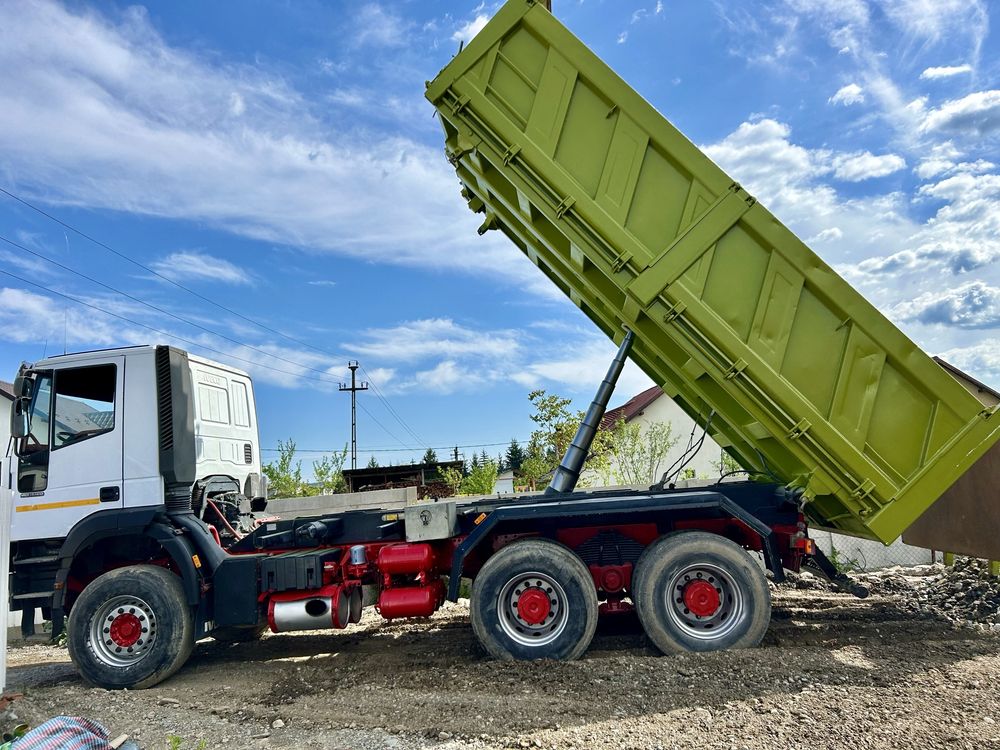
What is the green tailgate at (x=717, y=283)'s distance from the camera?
5.37 m

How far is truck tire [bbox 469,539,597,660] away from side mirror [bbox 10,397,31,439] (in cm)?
412

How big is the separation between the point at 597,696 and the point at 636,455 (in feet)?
32.4

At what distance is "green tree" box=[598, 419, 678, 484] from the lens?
14.2 metres

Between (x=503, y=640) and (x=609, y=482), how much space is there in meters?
9.31

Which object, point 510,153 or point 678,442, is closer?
point 510,153

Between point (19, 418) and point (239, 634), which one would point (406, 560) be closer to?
point (239, 634)

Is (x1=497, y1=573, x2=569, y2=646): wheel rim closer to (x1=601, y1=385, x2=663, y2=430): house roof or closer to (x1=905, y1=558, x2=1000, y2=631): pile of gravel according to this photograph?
(x1=905, y1=558, x2=1000, y2=631): pile of gravel

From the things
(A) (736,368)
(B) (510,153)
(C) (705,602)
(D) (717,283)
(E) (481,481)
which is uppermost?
(B) (510,153)

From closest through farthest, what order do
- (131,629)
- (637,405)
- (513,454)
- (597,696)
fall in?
1. (597,696)
2. (131,629)
3. (637,405)
4. (513,454)

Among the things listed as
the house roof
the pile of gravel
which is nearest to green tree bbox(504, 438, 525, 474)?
the house roof

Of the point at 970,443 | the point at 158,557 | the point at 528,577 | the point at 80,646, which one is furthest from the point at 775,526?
the point at 80,646

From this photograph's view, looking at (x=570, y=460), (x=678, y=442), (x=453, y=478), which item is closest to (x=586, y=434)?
(x=570, y=460)

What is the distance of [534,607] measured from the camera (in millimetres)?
5766

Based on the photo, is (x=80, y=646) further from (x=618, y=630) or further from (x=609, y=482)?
(x=609, y=482)
